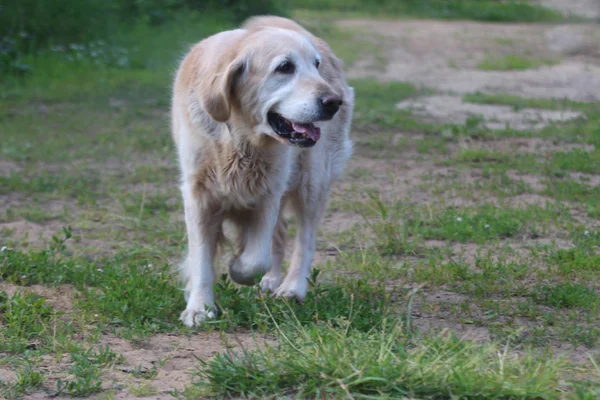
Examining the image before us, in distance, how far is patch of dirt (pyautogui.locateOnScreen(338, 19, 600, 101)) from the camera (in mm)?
Answer: 11633

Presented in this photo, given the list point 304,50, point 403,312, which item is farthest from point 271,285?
point 304,50

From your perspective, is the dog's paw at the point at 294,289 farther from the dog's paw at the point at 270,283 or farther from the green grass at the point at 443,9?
the green grass at the point at 443,9

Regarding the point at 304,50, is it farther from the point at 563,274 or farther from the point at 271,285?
the point at 563,274

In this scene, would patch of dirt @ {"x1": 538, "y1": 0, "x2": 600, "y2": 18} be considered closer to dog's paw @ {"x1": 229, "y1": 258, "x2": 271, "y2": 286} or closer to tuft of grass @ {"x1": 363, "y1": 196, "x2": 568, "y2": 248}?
tuft of grass @ {"x1": 363, "y1": 196, "x2": 568, "y2": 248}

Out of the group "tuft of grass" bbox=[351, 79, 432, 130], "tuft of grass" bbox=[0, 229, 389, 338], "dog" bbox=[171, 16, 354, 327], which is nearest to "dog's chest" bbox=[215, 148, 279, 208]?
"dog" bbox=[171, 16, 354, 327]

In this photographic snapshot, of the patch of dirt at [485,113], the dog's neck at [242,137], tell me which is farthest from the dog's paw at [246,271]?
the patch of dirt at [485,113]

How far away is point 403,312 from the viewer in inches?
171

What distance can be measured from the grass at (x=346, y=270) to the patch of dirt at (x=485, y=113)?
0.27 metres

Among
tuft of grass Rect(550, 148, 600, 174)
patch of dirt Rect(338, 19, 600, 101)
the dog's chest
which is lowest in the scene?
patch of dirt Rect(338, 19, 600, 101)

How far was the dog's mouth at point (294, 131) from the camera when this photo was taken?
4.18m

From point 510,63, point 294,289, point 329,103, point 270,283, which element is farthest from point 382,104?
point 329,103

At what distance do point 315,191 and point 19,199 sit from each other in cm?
263

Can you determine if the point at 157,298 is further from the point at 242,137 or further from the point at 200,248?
the point at 242,137

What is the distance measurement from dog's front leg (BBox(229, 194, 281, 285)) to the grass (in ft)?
0.39
